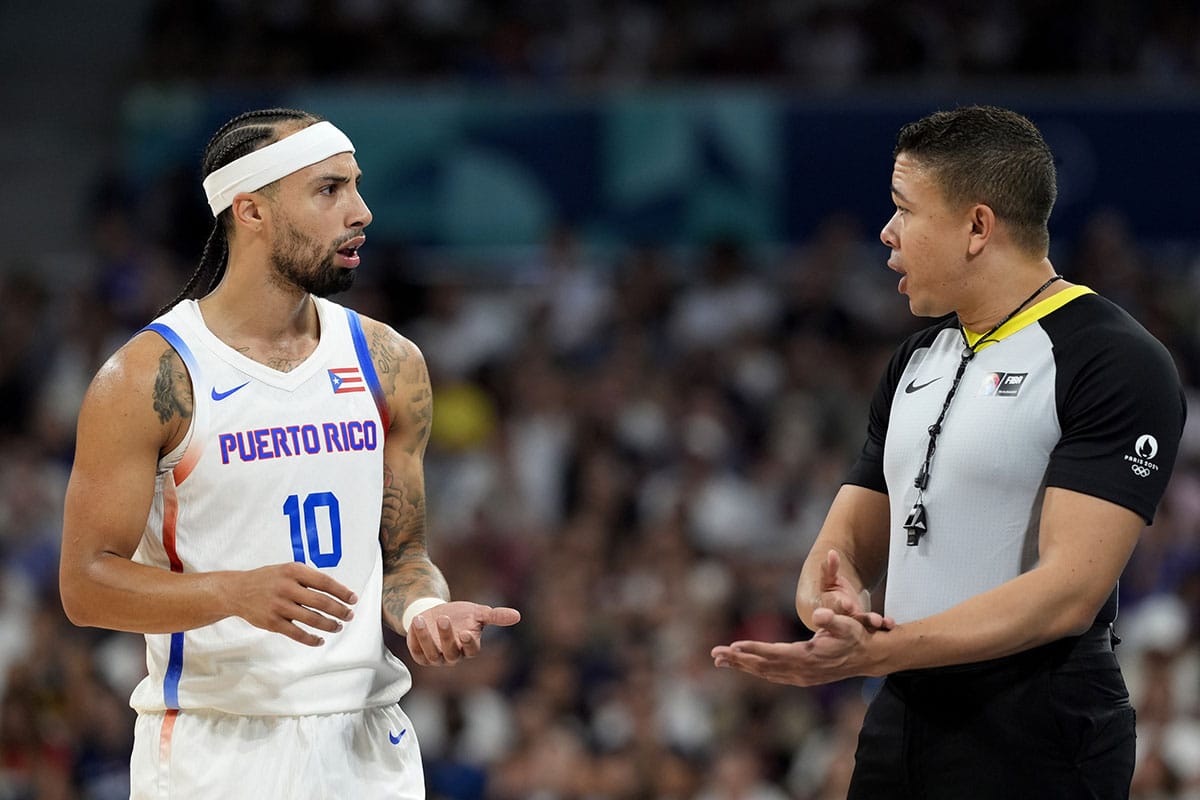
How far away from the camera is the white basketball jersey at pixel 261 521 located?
14.7 ft

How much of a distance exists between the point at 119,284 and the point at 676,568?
5415 mm

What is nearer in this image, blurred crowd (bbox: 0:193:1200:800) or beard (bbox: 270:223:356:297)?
beard (bbox: 270:223:356:297)

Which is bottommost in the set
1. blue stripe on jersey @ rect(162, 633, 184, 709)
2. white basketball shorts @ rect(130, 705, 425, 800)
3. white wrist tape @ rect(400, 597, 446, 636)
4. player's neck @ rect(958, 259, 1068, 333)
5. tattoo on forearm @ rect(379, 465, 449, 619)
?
white basketball shorts @ rect(130, 705, 425, 800)

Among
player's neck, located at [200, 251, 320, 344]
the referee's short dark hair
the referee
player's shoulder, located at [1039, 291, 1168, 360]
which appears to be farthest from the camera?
player's neck, located at [200, 251, 320, 344]

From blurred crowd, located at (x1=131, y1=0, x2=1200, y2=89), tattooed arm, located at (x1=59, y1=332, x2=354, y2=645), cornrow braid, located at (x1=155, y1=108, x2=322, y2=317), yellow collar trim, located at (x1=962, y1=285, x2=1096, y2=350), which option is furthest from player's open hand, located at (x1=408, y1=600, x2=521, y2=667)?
blurred crowd, located at (x1=131, y1=0, x2=1200, y2=89)

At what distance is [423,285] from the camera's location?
13.3 m

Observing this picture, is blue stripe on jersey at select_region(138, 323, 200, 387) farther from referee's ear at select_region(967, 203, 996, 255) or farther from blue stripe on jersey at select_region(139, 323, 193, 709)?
referee's ear at select_region(967, 203, 996, 255)

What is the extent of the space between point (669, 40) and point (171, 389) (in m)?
10.7

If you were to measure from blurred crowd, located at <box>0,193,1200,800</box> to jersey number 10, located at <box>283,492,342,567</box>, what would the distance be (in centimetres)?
477

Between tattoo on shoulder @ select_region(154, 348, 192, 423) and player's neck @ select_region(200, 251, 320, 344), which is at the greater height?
player's neck @ select_region(200, 251, 320, 344)

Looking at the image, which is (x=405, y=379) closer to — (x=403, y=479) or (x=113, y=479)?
(x=403, y=479)

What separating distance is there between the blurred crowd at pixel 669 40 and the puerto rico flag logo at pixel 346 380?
9649mm

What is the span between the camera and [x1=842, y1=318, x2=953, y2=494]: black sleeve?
458 centimetres

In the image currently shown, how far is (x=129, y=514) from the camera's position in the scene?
173 inches
